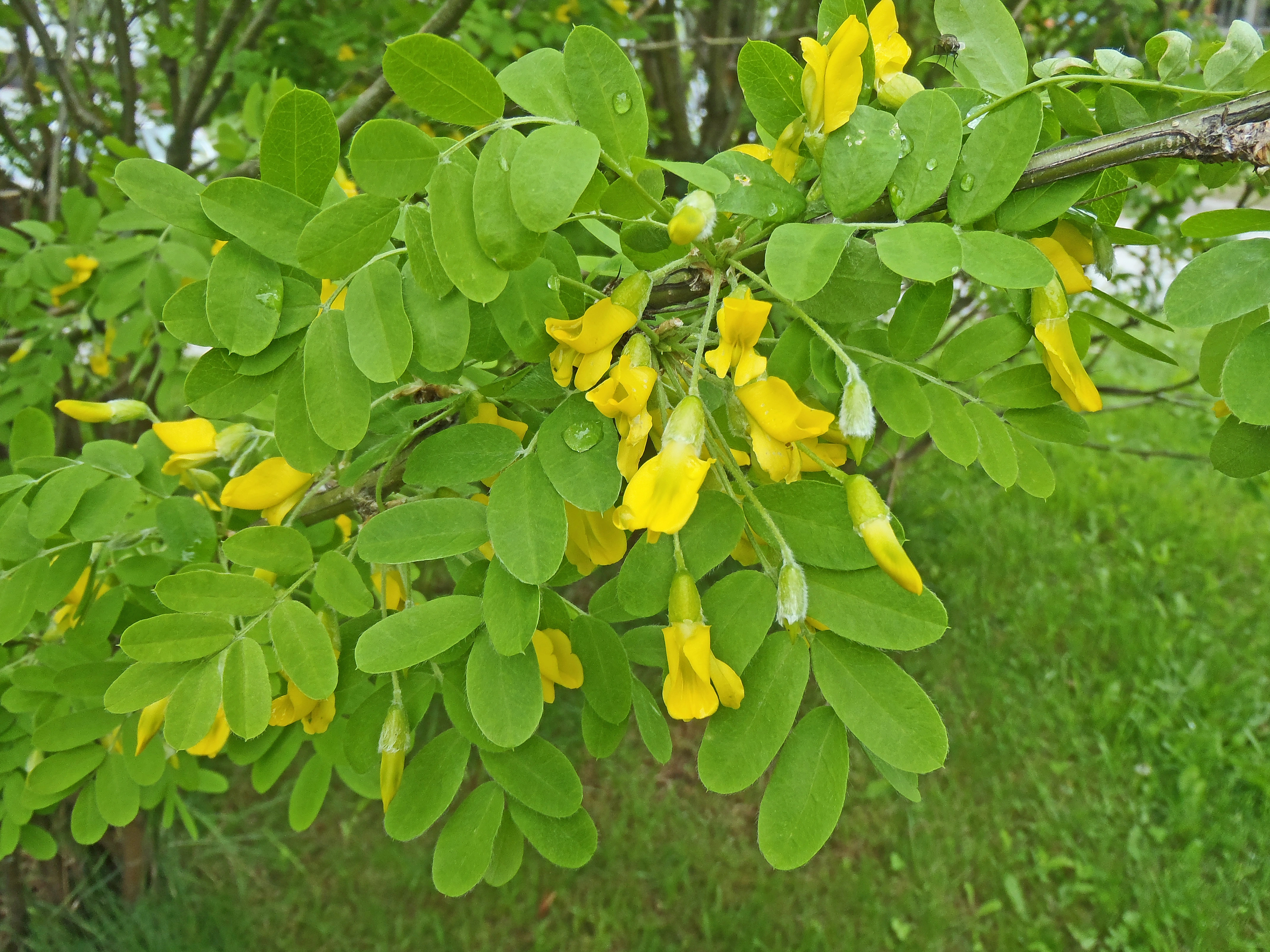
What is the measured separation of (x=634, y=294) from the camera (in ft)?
2.06

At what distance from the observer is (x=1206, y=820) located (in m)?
2.44

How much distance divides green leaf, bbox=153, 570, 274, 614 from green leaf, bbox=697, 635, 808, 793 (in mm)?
433

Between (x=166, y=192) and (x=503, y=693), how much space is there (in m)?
0.48

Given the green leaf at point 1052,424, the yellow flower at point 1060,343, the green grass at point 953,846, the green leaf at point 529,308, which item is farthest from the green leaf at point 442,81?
the green grass at point 953,846

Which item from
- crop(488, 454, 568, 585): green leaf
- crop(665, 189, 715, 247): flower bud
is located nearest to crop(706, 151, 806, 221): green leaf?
crop(665, 189, 715, 247): flower bud

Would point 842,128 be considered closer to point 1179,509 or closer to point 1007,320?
point 1007,320

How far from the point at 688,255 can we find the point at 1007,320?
31cm

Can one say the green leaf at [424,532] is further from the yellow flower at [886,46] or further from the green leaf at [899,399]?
the yellow flower at [886,46]

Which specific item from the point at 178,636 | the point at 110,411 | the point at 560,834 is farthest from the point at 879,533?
the point at 110,411

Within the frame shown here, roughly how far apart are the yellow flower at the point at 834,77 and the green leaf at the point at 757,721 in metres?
0.39

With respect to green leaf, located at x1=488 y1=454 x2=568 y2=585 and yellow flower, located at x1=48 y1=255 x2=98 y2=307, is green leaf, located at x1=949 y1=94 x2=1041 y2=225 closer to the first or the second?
green leaf, located at x1=488 y1=454 x2=568 y2=585

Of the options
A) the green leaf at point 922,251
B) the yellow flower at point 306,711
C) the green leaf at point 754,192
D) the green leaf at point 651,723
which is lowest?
the green leaf at point 651,723

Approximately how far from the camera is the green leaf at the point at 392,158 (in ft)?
1.98

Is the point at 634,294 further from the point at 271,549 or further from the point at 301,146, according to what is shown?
the point at 271,549
